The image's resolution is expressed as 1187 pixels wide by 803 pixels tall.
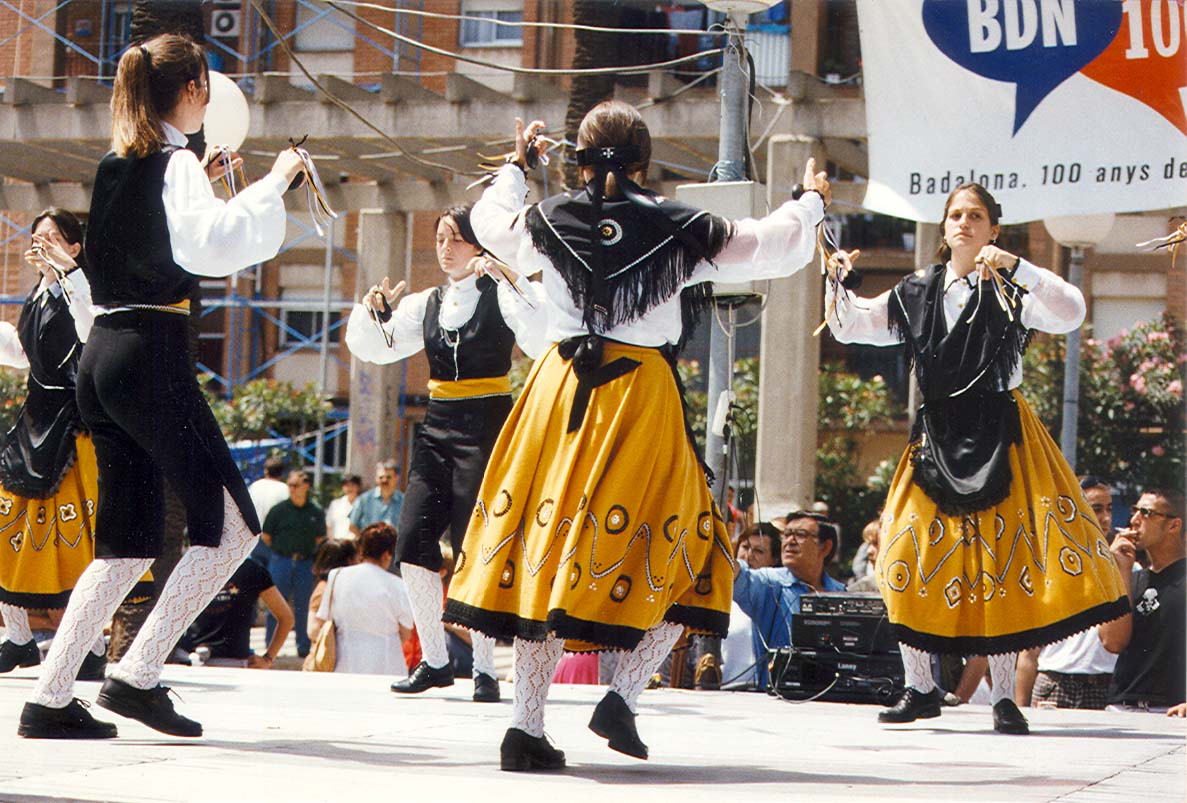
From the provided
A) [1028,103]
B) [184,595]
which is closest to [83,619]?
[184,595]

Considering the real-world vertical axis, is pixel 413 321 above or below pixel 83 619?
above

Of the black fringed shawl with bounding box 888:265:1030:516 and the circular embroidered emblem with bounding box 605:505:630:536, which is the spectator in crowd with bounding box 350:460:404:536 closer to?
the black fringed shawl with bounding box 888:265:1030:516

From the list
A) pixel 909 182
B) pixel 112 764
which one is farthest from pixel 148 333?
pixel 909 182

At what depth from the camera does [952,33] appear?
1018 cm

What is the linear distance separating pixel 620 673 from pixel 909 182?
18.7 ft

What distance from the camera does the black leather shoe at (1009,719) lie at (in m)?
6.09

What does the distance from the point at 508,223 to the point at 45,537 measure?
2996 millimetres

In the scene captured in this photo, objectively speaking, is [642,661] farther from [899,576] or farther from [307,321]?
[307,321]

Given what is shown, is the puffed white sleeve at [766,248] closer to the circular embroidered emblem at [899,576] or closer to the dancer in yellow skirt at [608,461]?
the dancer in yellow skirt at [608,461]

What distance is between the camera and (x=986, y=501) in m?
6.07

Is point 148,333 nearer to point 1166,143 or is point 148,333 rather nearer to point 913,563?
point 913,563

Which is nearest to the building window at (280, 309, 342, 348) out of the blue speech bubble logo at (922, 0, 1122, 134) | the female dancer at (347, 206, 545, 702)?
the blue speech bubble logo at (922, 0, 1122, 134)

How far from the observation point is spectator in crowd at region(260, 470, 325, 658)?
15.0 metres

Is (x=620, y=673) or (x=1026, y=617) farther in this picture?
(x=1026, y=617)
